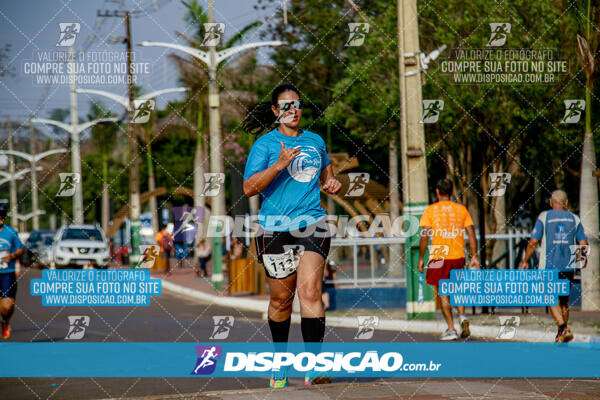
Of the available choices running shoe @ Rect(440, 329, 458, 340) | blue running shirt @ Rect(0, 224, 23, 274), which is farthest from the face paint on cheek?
blue running shirt @ Rect(0, 224, 23, 274)

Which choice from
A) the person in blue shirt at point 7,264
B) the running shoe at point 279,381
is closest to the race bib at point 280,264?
the running shoe at point 279,381

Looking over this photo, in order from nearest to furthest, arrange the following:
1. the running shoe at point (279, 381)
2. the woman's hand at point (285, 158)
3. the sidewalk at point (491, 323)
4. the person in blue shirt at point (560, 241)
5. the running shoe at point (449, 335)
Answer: the woman's hand at point (285, 158) → the running shoe at point (279, 381) → the person in blue shirt at point (560, 241) → the running shoe at point (449, 335) → the sidewalk at point (491, 323)

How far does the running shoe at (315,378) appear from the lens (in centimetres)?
678

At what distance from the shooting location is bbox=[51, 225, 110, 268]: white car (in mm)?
33844

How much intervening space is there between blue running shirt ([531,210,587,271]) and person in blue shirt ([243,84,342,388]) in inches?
181

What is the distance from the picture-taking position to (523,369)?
848 centimetres

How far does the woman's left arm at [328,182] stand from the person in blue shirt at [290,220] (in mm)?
11

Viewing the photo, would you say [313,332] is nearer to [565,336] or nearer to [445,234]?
[445,234]

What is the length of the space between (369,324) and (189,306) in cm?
806

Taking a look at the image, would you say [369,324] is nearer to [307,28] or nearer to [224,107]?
[307,28]

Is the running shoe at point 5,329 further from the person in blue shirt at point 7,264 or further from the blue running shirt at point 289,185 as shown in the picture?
the blue running shirt at point 289,185

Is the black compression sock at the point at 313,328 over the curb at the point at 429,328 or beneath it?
over

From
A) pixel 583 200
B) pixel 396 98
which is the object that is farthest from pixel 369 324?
pixel 396 98

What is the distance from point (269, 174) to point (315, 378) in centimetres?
147
